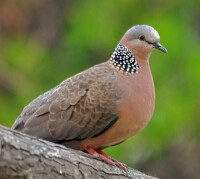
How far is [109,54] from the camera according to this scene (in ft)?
42.9

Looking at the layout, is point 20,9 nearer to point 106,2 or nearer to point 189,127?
point 106,2

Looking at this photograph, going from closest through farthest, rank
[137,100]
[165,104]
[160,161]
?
[137,100]
[165,104]
[160,161]

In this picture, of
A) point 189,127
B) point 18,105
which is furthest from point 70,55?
point 189,127

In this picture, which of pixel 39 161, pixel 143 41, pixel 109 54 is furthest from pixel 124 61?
pixel 109 54

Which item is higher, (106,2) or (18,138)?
(106,2)

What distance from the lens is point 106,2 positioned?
13.6 metres

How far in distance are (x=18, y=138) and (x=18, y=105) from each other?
685 cm

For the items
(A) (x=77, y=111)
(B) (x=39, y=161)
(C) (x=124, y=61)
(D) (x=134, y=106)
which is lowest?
(B) (x=39, y=161)

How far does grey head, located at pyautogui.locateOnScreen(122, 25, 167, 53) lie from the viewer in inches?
289

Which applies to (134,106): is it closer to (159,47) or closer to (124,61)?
(124,61)

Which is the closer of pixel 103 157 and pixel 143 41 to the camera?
pixel 103 157

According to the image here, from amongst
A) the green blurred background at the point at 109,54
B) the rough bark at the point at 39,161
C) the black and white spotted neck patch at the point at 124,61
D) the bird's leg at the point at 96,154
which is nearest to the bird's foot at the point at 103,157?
the bird's leg at the point at 96,154

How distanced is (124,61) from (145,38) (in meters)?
0.28

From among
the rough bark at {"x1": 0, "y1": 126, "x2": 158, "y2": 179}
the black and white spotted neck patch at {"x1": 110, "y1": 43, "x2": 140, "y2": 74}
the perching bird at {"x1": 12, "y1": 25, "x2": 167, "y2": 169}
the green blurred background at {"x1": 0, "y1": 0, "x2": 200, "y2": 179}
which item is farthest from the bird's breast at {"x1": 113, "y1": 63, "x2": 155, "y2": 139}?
the green blurred background at {"x1": 0, "y1": 0, "x2": 200, "y2": 179}
